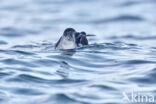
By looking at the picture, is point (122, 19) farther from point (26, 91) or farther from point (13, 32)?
point (26, 91)

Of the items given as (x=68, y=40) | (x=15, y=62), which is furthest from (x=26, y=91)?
(x=68, y=40)

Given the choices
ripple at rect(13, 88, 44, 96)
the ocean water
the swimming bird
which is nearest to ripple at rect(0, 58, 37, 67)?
the ocean water

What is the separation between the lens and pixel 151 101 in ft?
28.1

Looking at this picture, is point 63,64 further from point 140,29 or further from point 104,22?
point 104,22

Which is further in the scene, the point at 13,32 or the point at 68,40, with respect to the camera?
the point at 13,32

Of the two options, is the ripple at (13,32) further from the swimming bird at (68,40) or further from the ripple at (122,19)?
the swimming bird at (68,40)

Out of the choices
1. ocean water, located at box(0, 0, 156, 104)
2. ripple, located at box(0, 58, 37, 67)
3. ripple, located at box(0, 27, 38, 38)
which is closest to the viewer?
ocean water, located at box(0, 0, 156, 104)

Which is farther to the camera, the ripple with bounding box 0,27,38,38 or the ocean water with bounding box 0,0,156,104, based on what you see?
the ripple with bounding box 0,27,38,38

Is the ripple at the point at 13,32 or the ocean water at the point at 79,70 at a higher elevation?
the ripple at the point at 13,32

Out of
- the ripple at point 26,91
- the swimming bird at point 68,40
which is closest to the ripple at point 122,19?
the swimming bird at point 68,40

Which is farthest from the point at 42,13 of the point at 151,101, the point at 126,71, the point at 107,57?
the point at 151,101

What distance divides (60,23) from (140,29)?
4213 mm

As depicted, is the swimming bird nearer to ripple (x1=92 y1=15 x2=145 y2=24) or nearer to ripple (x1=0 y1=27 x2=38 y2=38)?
ripple (x1=0 y1=27 x2=38 y2=38)

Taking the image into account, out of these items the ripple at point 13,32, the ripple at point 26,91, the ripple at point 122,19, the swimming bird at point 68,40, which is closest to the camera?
the ripple at point 26,91
